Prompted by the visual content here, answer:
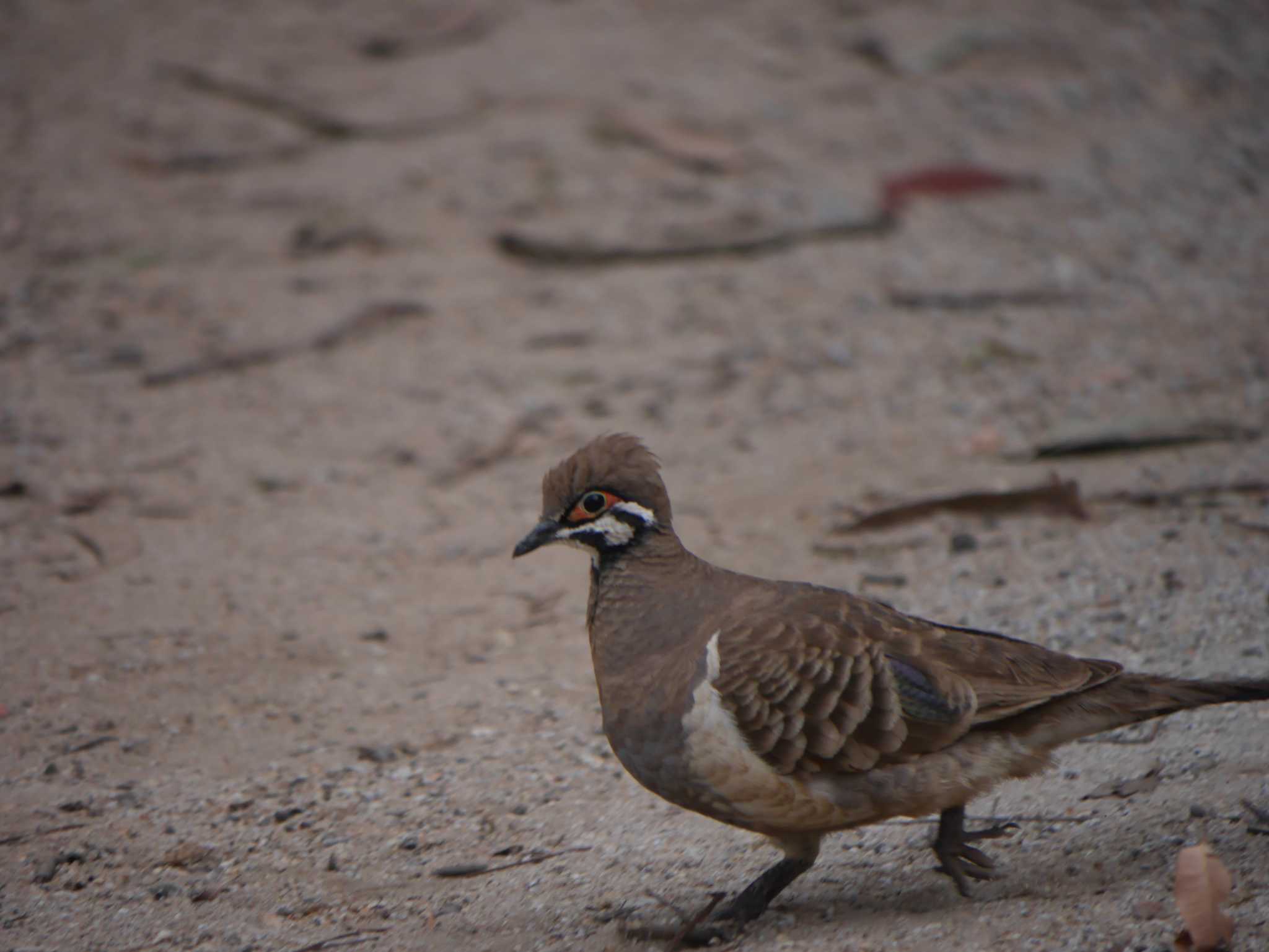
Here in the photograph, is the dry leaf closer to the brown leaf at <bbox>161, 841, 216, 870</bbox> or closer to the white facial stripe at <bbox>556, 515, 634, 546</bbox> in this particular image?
the white facial stripe at <bbox>556, 515, 634, 546</bbox>

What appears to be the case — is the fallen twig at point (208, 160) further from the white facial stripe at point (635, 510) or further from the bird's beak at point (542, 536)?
the white facial stripe at point (635, 510)

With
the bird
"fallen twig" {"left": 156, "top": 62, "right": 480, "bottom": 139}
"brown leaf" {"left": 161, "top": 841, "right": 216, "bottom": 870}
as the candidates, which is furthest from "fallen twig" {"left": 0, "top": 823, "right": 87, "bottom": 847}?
"fallen twig" {"left": 156, "top": 62, "right": 480, "bottom": 139}

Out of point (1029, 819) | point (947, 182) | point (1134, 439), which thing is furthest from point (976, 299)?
point (1029, 819)

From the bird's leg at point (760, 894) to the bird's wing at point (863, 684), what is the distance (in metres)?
0.25

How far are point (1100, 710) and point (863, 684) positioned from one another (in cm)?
59

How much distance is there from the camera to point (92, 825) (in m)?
4.07

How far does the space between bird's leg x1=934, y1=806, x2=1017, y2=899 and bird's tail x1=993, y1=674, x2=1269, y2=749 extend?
28cm

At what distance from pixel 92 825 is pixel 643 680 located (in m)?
1.72

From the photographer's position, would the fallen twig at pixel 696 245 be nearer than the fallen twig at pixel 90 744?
No

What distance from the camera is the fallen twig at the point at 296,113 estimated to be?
32.1ft

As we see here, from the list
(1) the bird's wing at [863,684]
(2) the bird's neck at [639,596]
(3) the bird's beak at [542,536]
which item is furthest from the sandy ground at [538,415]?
(3) the bird's beak at [542,536]

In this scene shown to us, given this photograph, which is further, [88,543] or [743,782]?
[88,543]

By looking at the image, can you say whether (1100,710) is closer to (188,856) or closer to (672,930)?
(672,930)

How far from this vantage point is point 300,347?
7.73m
